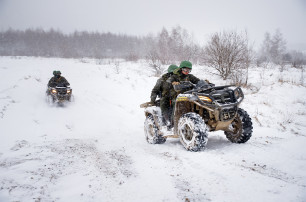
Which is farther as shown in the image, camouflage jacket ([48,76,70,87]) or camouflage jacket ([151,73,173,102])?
camouflage jacket ([48,76,70,87])

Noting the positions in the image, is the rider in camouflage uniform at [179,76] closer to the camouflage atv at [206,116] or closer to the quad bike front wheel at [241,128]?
the camouflage atv at [206,116]

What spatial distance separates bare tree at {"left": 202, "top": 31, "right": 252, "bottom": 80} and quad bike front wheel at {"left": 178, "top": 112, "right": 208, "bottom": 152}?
9466mm

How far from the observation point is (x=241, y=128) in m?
4.55

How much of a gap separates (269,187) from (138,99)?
1050cm

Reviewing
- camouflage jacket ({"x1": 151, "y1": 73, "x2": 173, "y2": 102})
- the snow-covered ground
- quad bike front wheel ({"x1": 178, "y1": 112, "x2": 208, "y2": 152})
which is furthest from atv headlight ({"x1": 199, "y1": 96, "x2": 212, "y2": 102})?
camouflage jacket ({"x1": 151, "y1": 73, "x2": 173, "y2": 102})

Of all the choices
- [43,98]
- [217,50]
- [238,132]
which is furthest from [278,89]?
[43,98]

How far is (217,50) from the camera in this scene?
515 inches

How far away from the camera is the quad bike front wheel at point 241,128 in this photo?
4.48 meters

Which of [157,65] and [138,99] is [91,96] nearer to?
[138,99]

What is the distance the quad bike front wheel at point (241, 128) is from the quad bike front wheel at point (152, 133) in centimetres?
→ 180

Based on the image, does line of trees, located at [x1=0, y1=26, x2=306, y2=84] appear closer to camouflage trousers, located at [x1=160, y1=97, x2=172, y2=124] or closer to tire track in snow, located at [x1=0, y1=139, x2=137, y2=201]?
camouflage trousers, located at [x1=160, y1=97, x2=172, y2=124]

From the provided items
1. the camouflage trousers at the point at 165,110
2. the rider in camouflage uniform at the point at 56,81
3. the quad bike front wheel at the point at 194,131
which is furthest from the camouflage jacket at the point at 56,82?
the quad bike front wheel at the point at 194,131

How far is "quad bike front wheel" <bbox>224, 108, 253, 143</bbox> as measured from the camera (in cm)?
448

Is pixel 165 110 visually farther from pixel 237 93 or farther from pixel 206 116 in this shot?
pixel 237 93
